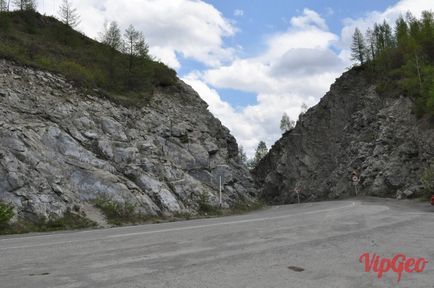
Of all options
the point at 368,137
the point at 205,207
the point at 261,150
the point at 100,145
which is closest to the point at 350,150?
the point at 368,137

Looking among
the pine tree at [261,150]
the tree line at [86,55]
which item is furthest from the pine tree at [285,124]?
A: the tree line at [86,55]

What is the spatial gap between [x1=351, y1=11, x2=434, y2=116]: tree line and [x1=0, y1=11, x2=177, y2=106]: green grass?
84.1 feet

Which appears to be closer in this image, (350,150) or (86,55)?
(86,55)

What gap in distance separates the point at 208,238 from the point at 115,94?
22.2 m

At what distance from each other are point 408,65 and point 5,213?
47648 millimetres

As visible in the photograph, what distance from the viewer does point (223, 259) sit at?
280 inches

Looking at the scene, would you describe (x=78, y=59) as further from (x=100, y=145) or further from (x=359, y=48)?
(x=359, y=48)

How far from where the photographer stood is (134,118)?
2773 cm

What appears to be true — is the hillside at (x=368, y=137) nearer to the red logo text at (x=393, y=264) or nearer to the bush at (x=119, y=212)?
the bush at (x=119, y=212)

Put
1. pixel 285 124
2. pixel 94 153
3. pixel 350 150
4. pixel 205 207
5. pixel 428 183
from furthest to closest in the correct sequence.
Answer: pixel 285 124 < pixel 350 150 < pixel 428 183 < pixel 205 207 < pixel 94 153

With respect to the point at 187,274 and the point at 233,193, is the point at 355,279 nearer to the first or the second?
the point at 187,274

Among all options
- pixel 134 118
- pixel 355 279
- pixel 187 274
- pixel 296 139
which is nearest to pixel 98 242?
pixel 187 274

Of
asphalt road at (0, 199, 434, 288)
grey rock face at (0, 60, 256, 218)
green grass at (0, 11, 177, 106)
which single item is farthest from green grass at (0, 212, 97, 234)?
green grass at (0, 11, 177, 106)

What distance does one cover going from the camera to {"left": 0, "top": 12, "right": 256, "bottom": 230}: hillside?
1778 centimetres
